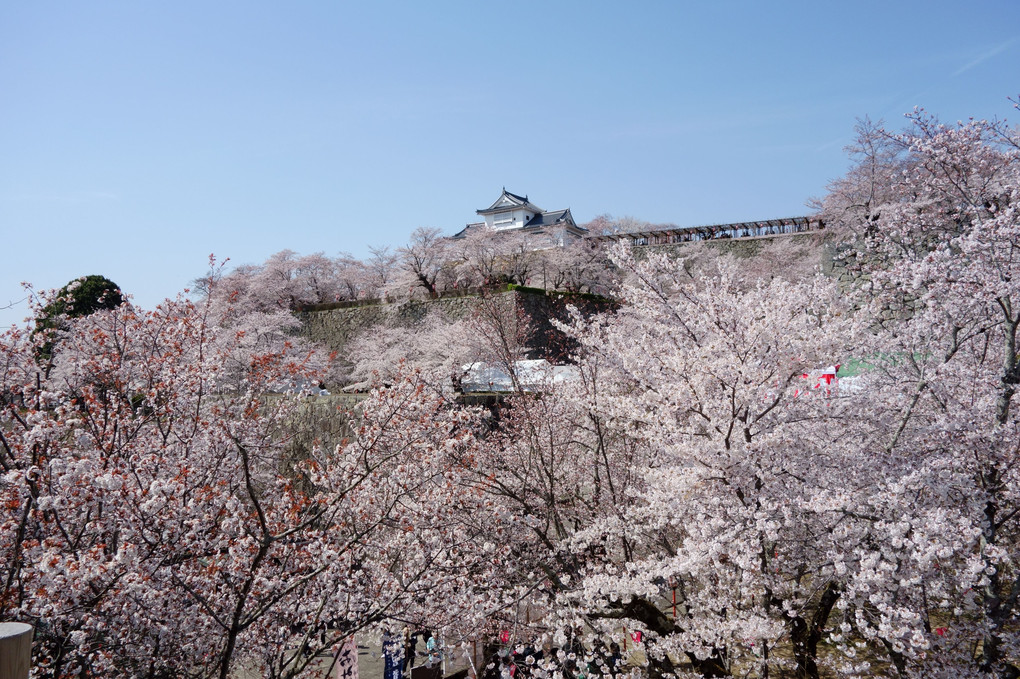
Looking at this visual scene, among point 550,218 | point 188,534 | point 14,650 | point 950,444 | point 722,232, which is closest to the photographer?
point 14,650

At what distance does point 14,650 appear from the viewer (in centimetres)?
143

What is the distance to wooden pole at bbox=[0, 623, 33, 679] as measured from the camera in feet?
4.64

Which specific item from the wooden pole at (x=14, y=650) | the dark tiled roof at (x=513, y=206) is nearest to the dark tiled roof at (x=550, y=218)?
the dark tiled roof at (x=513, y=206)

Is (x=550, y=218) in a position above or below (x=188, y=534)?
above

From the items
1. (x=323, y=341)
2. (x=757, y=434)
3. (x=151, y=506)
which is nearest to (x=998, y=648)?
(x=757, y=434)

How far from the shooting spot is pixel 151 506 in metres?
3.94

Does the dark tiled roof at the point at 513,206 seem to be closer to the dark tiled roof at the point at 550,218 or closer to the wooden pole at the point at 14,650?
the dark tiled roof at the point at 550,218

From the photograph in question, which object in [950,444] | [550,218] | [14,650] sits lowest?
[950,444]

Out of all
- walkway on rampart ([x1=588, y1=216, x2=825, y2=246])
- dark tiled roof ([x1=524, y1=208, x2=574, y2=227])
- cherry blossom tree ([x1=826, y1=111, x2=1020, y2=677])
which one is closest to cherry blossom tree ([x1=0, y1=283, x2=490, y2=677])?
cherry blossom tree ([x1=826, y1=111, x2=1020, y2=677])

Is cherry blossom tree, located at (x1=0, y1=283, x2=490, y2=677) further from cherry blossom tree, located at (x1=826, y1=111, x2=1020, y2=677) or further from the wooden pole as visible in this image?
cherry blossom tree, located at (x1=826, y1=111, x2=1020, y2=677)

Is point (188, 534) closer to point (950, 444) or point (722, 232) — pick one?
point (950, 444)

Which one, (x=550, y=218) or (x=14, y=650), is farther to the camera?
(x=550, y=218)

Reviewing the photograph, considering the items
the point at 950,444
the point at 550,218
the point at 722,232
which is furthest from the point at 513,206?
the point at 950,444

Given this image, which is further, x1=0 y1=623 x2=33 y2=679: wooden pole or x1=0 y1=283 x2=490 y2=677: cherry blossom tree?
x1=0 y1=283 x2=490 y2=677: cherry blossom tree
